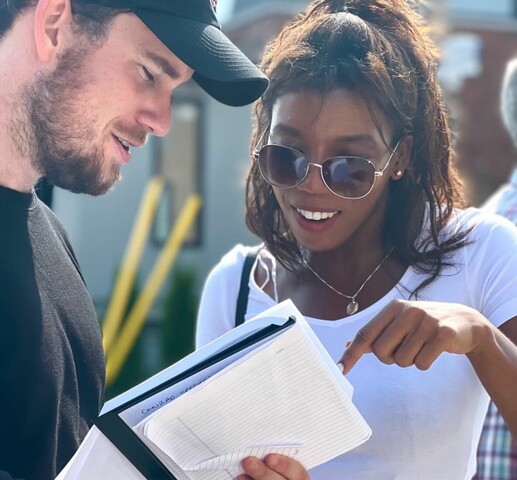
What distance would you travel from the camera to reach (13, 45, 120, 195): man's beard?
6.97ft

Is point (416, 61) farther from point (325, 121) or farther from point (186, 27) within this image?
point (186, 27)

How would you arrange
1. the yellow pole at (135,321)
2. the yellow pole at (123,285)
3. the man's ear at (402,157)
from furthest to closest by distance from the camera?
1. the yellow pole at (123,285)
2. the yellow pole at (135,321)
3. the man's ear at (402,157)

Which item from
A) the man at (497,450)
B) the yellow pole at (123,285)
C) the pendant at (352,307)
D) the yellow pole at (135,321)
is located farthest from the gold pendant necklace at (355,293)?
the yellow pole at (123,285)

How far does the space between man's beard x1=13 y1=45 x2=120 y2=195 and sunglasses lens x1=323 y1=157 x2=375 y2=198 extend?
1.77 ft

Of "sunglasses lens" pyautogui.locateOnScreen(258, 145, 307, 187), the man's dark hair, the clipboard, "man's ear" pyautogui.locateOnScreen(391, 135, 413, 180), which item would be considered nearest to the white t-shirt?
"man's ear" pyautogui.locateOnScreen(391, 135, 413, 180)

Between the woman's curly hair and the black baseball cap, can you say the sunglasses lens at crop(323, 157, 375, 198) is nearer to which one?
the woman's curly hair

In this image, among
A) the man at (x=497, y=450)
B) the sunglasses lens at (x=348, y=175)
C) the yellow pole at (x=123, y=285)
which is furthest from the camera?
the yellow pole at (x=123, y=285)

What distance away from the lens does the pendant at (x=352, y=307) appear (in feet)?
8.16

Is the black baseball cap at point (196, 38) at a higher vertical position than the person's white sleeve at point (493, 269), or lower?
higher

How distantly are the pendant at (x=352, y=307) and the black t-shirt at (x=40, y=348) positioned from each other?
0.59m

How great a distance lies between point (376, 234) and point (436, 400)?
471 mm

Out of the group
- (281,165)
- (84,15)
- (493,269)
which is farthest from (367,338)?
(84,15)

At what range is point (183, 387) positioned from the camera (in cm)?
184

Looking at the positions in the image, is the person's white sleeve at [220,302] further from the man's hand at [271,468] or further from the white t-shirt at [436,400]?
the man's hand at [271,468]
